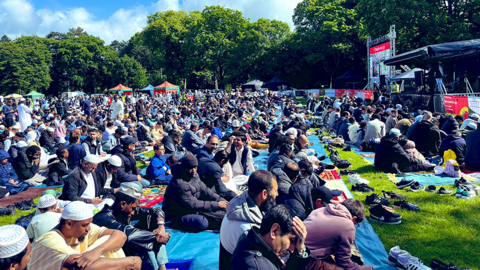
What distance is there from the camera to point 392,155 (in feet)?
27.5

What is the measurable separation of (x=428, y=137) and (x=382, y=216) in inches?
198

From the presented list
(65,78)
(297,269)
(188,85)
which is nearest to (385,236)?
(297,269)

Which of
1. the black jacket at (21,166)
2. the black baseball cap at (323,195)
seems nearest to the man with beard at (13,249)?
the black baseball cap at (323,195)

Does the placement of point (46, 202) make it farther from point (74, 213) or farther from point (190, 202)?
point (190, 202)

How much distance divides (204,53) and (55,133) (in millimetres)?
40787

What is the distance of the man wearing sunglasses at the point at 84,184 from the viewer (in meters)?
5.17

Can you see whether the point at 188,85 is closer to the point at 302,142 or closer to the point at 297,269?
the point at 302,142

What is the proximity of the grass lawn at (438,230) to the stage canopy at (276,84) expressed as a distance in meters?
38.4

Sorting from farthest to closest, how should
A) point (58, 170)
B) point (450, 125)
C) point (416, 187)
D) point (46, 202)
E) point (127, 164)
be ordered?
point (450, 125) → point (58, 170) → point (127, 164) → point (416, 187) → point (46, 202)

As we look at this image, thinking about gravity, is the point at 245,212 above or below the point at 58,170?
above

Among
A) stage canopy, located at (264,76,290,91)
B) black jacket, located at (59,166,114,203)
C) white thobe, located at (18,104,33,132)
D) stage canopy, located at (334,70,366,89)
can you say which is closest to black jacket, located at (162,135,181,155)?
black jacket, located at (59,166,114,203)

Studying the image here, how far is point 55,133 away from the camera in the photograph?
1287 centimetres

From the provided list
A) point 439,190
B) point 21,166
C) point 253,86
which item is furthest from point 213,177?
point 253,86

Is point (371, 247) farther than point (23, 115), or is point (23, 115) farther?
point (23, 115)
